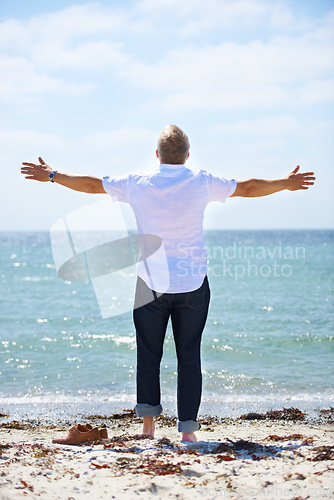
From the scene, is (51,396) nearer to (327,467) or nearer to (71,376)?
(71,376)

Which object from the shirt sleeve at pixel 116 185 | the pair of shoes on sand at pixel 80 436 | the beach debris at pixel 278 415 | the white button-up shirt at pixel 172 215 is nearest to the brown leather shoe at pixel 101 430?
the pair of shoes on sand at pixel 80 436

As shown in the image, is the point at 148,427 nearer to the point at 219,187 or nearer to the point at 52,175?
the point at 219,187

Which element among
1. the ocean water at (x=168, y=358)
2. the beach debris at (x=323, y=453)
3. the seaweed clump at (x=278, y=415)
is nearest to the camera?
the beach debris at (x=323, y=453)

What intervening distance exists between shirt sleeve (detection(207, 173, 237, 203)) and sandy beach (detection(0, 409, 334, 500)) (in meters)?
1.72

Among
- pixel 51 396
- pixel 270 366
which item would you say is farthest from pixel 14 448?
pixel 270 366

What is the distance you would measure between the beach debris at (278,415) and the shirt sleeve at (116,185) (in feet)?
10.9

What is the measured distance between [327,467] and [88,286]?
19.3 meters

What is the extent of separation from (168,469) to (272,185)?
2010mm

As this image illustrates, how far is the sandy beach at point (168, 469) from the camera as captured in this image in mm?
2779

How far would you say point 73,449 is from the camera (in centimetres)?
360

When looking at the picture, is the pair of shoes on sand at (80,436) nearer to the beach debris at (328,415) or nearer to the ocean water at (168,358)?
the ocean water at (168,358)

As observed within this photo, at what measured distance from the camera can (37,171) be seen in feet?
12.1

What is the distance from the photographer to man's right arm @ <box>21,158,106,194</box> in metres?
3.54

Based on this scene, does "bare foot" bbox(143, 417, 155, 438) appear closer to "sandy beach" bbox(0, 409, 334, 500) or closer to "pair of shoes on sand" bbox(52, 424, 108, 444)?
"sandy beach" bbox(0, 409, 334, 500)
